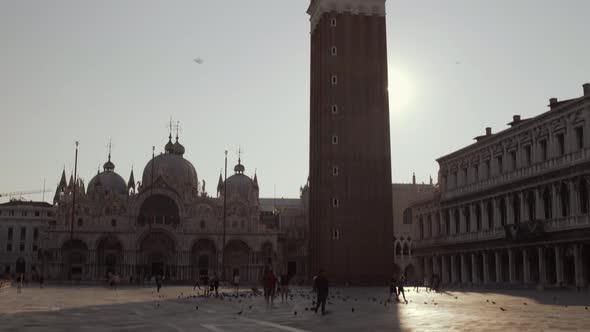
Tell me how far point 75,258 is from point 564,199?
57.7 m

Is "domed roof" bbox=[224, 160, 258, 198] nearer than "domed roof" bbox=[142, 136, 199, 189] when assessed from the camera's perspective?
No

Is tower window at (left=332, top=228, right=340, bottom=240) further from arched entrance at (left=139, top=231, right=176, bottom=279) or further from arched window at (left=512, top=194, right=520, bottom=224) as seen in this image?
arched entrance at (left=139, top=231, right=176, bottom=279)

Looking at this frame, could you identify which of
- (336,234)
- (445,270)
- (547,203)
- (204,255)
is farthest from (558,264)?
(204,255)

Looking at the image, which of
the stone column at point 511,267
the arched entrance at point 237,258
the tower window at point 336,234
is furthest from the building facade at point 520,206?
the arched entrance at point 237,258

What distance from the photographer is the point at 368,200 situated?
59.2m

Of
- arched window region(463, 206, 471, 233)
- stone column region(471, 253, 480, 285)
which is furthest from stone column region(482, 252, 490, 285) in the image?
arched window region(463, 206, 471, 233)

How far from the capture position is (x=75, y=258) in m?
81.7

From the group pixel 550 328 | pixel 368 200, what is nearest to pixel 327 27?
pixel 368 200

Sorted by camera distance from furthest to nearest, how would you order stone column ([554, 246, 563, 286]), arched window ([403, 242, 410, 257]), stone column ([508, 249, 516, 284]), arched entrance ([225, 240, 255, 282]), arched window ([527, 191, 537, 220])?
arched window ([403, 242, 410, 257]) → arched entrance ([225, 240, 255, 282]) → stone column ([508, 249, 516, 284]) → arched window ([527, 191, 537, 220]) → stone column ([554, 246, 563, 286])

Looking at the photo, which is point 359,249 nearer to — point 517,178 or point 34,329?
point 517,178

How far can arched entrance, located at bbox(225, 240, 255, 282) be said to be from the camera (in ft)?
275

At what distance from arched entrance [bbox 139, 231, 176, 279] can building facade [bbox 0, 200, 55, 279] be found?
1551 inches

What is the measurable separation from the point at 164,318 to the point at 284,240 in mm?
75855

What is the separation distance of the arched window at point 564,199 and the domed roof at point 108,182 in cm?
6096
